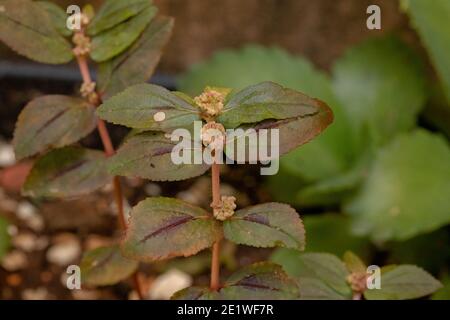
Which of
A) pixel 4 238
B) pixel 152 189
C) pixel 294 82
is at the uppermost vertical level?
pixel 294 82

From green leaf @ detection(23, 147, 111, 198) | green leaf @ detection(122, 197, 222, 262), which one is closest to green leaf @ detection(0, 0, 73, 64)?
green leaf @ detection(23, 147, 111, 198)

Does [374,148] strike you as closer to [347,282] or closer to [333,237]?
[333,237]

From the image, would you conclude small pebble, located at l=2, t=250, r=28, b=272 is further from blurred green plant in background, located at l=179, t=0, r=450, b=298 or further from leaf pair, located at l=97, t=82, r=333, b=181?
leaf pair, located at l=97, t=82, r=333, b=181

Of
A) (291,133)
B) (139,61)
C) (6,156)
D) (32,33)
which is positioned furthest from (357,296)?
(6,156)

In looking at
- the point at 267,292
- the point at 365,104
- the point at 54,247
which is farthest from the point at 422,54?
the point at 267,292

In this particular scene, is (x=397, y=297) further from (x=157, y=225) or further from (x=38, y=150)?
(x=38, y=150)
